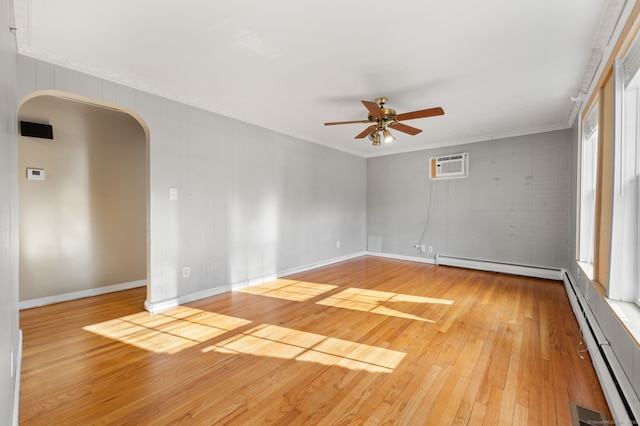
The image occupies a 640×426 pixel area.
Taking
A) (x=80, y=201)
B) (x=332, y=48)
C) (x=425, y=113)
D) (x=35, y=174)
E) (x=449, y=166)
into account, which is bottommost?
(x=80, y=201)

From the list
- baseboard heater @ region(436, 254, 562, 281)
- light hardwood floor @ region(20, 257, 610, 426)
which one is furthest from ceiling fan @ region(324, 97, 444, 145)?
baseboard heater @ region(436, 254, 562, 281)

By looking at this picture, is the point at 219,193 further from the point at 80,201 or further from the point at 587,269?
the point at 587,269

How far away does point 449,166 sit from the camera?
5711mm

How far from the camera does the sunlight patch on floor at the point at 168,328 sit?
248 centimetres

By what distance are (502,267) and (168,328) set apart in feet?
17.8

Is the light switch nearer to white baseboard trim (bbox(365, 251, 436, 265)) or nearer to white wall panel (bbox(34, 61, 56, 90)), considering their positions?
white wall panel (bbox(34, 61, 56, 90))

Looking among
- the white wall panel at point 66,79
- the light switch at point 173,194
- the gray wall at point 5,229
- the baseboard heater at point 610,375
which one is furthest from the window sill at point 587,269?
the white wall panel at point 66,79

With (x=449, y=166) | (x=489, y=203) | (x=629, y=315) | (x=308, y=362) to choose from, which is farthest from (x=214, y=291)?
(x=489, y=203)

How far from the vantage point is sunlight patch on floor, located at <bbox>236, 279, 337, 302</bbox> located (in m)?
3.82

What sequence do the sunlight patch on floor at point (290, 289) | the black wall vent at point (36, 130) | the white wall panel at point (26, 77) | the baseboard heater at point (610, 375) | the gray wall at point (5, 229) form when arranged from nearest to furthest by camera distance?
the gray wall at point (5, 229)
the baseboard heater at point (610, 375)
the white wall panel at point (26, 77)
the black wall vent at point (36, 130)
the sunlight patch on floor at point (290, 289)

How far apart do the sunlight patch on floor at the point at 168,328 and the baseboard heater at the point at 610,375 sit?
2817 mm

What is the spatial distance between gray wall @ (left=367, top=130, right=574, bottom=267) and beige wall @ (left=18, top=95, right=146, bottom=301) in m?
5.06

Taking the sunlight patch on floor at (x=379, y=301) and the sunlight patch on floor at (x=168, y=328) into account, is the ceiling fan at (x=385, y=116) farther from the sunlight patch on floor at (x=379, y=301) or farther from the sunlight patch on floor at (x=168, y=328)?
the sunlight patch on floor at (x=168, y=328)

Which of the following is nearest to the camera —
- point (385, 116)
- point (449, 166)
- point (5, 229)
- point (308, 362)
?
point (5, 229)
